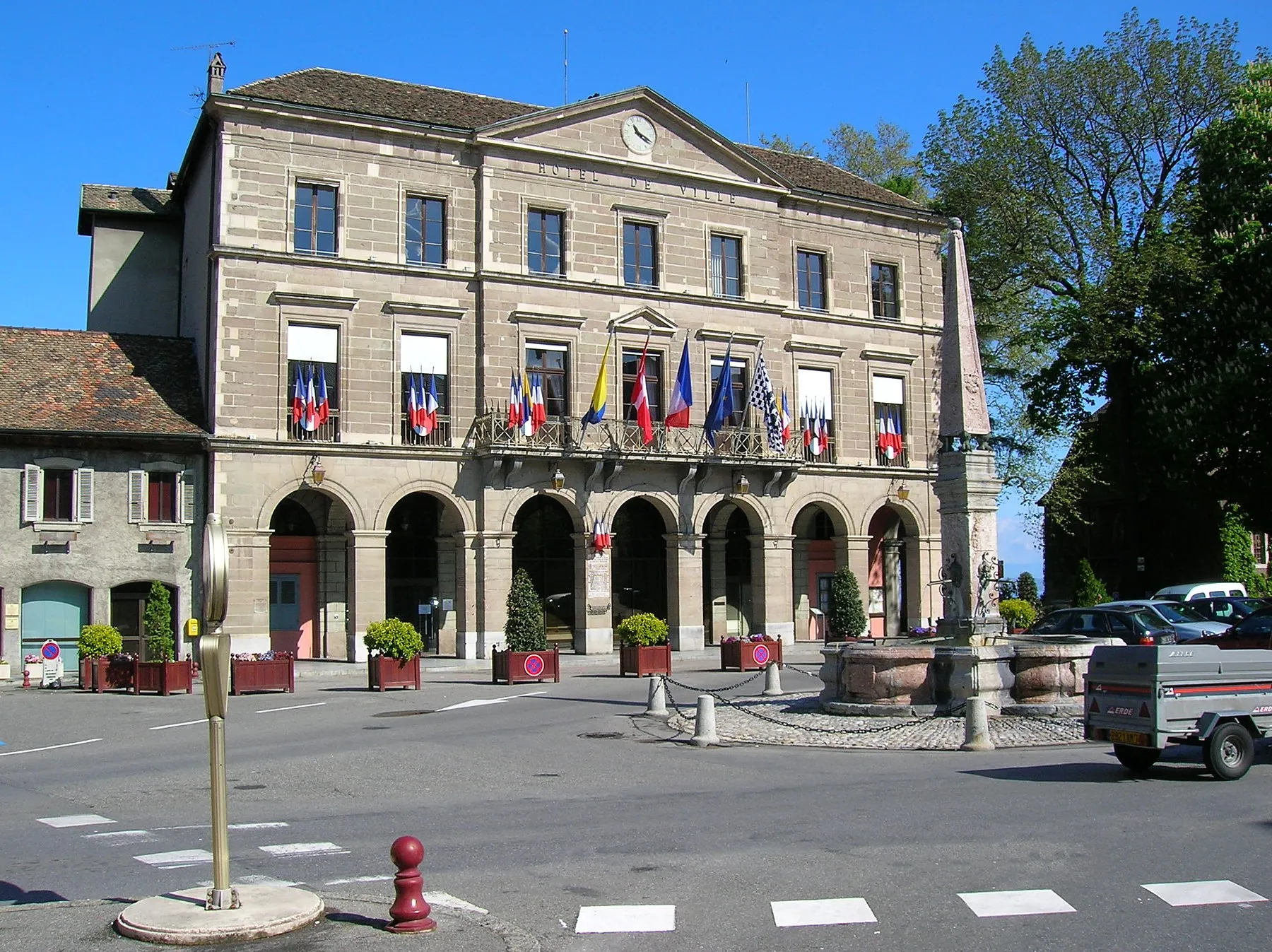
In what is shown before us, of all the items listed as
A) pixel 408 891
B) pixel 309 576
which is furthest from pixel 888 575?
pixel 408 891

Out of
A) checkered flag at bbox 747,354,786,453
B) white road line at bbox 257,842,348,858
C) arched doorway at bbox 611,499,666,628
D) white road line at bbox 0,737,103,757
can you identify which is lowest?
white road line at bbox 0,737,103,757

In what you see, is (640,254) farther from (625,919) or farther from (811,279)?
(625,919)

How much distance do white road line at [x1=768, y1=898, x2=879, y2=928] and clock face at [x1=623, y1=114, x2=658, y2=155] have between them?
32.9 meters

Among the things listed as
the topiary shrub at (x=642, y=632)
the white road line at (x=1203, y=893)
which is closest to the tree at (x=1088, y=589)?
the topiary shrub at (x=642, y=632)

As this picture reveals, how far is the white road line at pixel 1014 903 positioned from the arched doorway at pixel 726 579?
32.4 m

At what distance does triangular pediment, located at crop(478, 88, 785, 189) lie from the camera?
3691 cm

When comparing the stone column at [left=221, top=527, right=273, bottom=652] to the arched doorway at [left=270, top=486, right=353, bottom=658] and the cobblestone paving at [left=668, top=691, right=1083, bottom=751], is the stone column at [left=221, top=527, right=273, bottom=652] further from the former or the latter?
the cobblestone paving at [left=668, top=691, right=1083, bottom=751]

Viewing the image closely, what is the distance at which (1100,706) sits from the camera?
45.5ft

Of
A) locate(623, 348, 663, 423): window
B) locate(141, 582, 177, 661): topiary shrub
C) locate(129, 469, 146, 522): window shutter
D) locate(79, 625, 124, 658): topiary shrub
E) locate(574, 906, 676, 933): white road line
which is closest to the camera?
locate(574, 906, 676, 933): white road line

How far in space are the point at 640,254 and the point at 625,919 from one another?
32284 mm

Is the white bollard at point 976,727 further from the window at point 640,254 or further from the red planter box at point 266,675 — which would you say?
the window at point 640,254

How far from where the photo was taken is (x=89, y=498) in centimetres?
3152

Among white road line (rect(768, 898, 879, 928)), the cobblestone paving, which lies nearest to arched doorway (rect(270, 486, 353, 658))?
the cobblestone paving

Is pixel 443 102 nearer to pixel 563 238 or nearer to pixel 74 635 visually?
pixel 563 238
